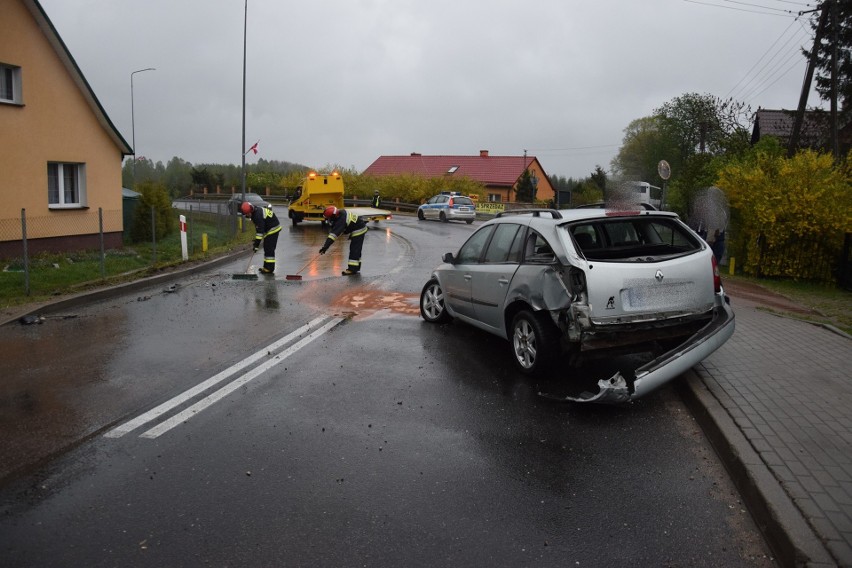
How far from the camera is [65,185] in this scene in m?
17.6

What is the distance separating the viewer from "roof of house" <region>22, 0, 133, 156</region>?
1591 centimetres

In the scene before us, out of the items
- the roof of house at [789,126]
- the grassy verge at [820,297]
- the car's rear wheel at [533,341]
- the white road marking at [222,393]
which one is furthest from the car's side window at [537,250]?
the roof of house at [789,126]

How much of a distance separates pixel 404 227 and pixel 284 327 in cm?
2217

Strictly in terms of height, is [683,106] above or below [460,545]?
above

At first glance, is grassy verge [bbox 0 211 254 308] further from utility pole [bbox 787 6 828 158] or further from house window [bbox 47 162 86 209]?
utility pole [bbox 787 6 828 158]

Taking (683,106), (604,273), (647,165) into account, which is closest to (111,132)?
(604,273)

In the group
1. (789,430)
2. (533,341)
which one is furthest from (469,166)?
(789,430)

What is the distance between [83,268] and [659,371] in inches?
513

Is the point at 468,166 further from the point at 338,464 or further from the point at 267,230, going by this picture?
the point at 338,464

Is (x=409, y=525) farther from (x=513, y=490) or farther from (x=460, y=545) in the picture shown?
(x=513, y=490)

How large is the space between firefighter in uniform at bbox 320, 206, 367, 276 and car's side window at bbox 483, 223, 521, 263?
7243 mm

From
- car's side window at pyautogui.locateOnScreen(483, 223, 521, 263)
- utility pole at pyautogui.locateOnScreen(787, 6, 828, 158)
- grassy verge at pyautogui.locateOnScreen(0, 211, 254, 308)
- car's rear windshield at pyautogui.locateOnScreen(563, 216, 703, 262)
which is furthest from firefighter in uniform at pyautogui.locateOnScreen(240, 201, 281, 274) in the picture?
utility pole at pyautogui.locateOnScreen(787, 6, 828, 158)

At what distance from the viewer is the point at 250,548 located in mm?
3449

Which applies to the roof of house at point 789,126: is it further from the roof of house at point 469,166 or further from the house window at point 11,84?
the roof of house at point 469,166
